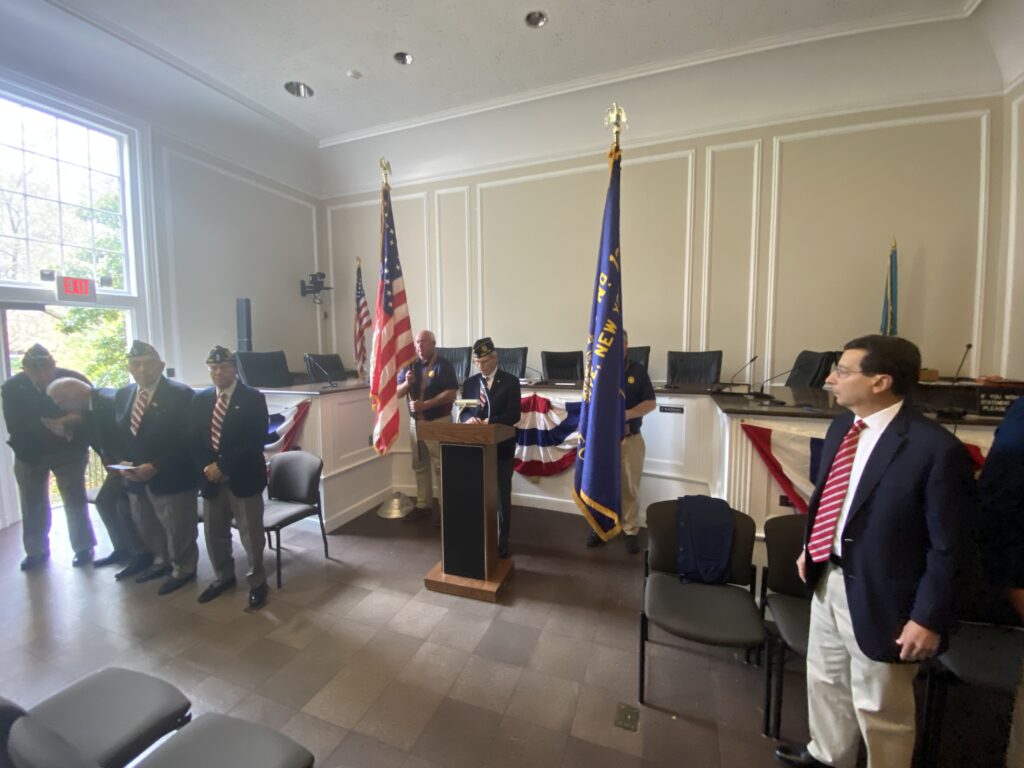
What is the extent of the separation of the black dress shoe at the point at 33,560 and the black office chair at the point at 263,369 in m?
1.98

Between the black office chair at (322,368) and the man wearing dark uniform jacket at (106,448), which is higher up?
the black office chair at (322,368)

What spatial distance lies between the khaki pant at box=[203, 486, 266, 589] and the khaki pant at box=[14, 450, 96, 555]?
136cm

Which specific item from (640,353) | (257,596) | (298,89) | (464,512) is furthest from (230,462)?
(298,89)

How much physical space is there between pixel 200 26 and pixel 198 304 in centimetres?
276

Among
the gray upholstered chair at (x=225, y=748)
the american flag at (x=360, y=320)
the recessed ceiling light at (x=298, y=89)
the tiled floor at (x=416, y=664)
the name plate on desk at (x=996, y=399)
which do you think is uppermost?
the recessed ceiling light at (x=298, y=89)

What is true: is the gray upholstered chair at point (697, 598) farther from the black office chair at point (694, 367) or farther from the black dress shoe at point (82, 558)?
the black dress shoe at point (82, 558)

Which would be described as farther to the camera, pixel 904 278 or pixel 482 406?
pixel 904 278

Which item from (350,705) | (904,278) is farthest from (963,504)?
(904,278)

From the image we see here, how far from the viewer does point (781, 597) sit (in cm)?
186

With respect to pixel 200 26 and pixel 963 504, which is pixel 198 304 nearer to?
pixel 200 26

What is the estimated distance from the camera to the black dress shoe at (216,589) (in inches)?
104

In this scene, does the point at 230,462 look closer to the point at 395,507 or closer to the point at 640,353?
the point at 395,507

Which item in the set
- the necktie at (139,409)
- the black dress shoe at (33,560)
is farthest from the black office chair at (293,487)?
the black dress shoe at (33,560)

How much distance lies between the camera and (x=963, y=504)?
113cm
